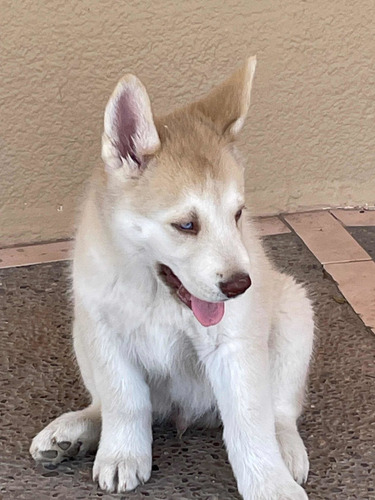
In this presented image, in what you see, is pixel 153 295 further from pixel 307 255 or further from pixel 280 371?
pixel 307 255

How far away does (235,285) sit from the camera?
7.20 feet

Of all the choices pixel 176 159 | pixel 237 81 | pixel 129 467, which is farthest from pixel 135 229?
pixel 129 467

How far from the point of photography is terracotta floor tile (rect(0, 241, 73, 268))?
422 cm

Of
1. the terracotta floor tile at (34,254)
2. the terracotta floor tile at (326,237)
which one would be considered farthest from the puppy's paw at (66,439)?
the terracotta floor tile at (326,237)

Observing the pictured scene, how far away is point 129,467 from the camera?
102 inches

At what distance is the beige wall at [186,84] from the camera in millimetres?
4156

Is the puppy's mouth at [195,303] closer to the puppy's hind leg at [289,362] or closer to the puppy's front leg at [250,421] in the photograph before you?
the puppy's front leg at [250,421]

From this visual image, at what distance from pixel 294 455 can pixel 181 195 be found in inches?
35.9

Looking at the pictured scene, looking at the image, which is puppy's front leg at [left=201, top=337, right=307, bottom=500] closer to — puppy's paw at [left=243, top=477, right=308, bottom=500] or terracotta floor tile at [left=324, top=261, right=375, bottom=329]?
puppy's paw at [left=243, top=477, right=308, bottom=500]

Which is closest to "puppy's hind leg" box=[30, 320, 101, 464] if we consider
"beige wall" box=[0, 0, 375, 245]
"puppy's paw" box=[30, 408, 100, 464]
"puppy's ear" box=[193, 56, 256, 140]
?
"puppy's paw" box=[30, 408, 100, 464]

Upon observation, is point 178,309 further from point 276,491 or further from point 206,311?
point 276,491

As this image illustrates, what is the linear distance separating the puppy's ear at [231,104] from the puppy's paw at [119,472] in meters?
1.03

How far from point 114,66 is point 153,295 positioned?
2.05m

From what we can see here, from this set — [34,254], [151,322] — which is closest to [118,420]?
[151,322]
